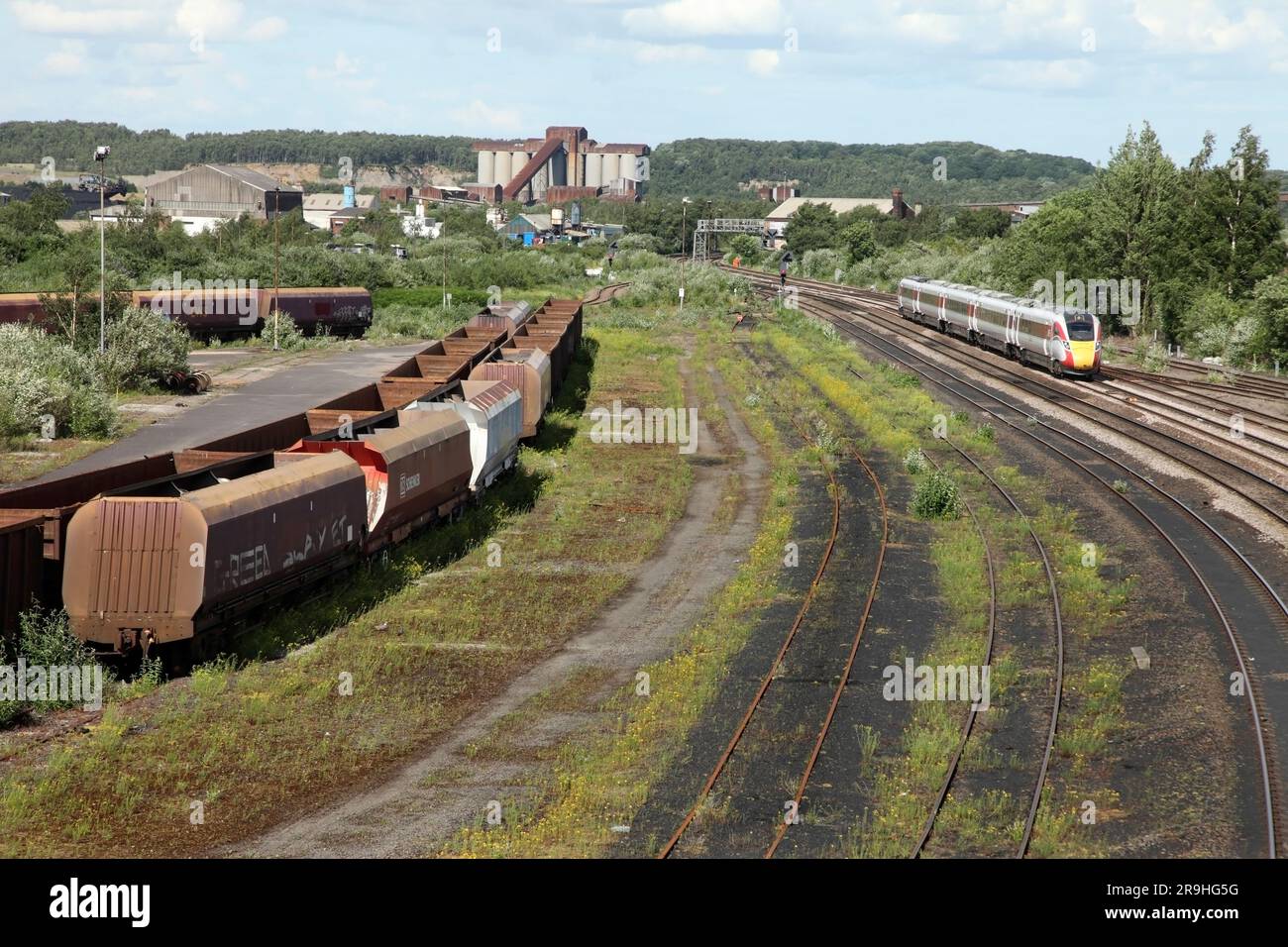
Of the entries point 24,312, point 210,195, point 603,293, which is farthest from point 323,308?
point 210,195

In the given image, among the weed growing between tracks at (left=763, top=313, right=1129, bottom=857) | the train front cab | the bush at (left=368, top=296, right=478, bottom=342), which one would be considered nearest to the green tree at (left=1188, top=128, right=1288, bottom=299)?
the train front cab

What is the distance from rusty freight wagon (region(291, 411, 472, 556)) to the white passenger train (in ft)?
102

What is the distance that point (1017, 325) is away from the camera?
2232 inches

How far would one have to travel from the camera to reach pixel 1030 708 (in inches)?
719

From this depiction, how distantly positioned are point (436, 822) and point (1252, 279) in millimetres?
60528

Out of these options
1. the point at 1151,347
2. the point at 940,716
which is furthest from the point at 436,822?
the point at 1151,347

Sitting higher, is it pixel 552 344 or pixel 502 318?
pixel 502 318

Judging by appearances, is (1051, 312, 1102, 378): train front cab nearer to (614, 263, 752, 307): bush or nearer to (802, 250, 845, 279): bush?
(614, 263, 752, 307): bush

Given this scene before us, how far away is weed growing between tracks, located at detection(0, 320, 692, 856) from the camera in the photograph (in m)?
14.3

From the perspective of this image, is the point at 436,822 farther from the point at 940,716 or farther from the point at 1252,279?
the point at 1252,279

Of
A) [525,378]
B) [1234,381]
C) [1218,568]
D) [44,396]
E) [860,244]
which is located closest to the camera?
[1218,568]

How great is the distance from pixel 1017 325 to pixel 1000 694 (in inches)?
1603

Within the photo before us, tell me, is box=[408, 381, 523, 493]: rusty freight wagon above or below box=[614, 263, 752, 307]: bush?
below

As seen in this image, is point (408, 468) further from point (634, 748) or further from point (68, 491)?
point (634, 748)
